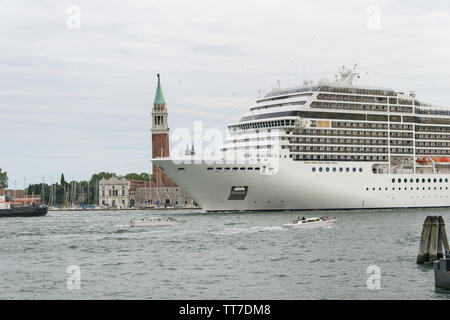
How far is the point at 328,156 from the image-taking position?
73.9 metres

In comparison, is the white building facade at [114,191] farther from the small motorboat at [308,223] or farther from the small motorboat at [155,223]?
the small motorboat at [308,223]

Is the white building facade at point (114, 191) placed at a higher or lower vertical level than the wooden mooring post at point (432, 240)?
higher

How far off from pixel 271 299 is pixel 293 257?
11.5 meters

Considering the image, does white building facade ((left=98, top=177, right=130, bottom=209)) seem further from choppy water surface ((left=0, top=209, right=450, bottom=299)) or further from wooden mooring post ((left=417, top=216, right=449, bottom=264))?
wooden mooring post ((left=417, top=216, right=449, bottom=264))

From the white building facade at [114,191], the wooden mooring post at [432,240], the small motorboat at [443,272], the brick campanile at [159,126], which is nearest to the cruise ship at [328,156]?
the wooden mooring post at [432,240]

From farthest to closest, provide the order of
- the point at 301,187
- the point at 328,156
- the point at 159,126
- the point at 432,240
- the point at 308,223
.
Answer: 1. the point at 159,126
2. the point at 328,156
3. the point at 301,187
4. the point at 308,223
5. the point at 432,240

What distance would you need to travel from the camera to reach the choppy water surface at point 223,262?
27.6m

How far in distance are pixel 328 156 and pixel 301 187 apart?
5.16 metres

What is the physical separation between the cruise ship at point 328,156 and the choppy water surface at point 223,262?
1108 centimetres

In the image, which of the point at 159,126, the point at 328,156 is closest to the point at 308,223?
the point at 328,156

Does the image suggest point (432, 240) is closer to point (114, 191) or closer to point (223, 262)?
point (223, 262)

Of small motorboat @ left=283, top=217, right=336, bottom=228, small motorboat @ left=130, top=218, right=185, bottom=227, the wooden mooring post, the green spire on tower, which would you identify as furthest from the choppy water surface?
the green spire on tower

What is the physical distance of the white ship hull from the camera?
224 feet
